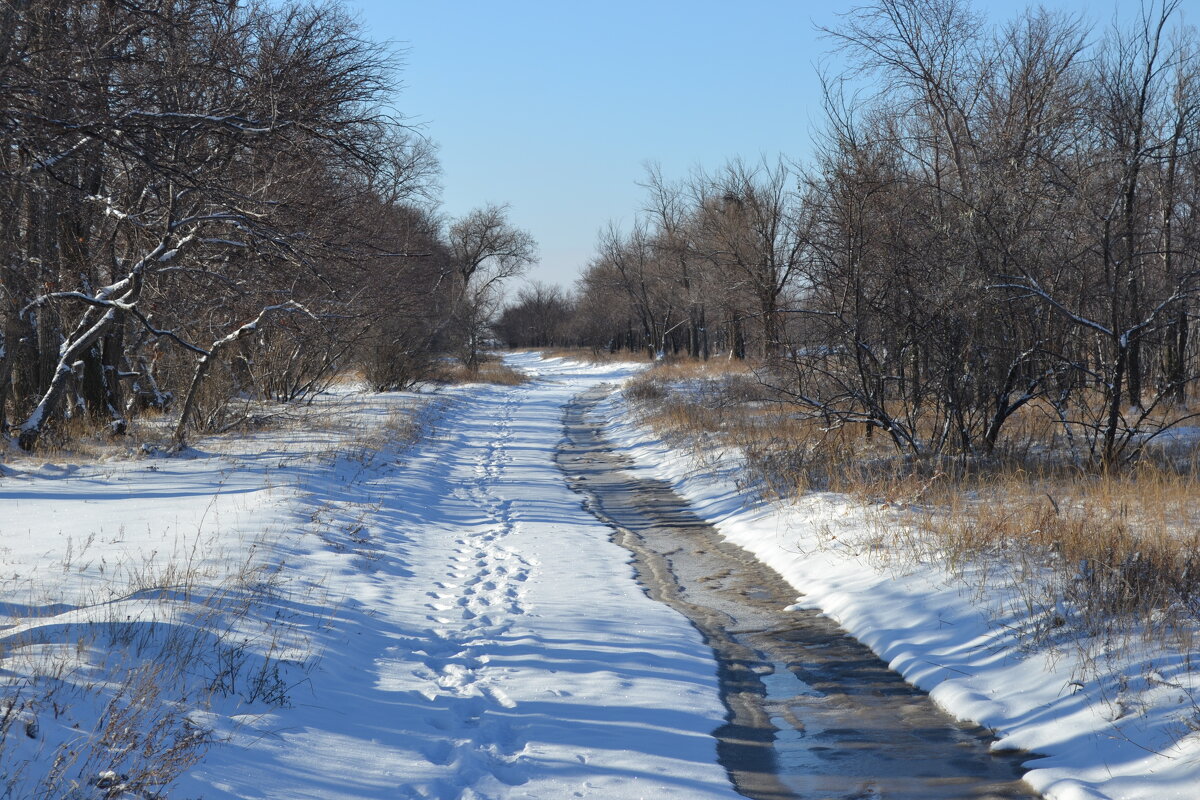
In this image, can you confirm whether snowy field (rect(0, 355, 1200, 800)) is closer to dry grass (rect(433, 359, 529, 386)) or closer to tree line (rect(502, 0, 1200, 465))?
tree line (rect(502, 0, 1200, 465))

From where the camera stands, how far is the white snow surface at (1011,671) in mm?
4297

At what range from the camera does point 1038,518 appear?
7676 mm

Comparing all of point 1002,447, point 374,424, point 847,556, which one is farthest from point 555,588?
point 374,424

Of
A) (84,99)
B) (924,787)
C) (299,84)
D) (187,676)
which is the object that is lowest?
(924,787)

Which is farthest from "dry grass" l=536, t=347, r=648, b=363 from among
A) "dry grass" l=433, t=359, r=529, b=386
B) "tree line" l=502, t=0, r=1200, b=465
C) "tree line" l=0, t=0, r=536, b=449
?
"tree line" l=502, t=0, r=1200, b=465

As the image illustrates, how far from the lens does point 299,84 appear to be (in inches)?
300

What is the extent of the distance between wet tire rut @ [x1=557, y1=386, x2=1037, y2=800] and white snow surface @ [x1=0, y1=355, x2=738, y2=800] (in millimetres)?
263

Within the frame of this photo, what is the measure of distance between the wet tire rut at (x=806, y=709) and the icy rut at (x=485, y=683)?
254mm

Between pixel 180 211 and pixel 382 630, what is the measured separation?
9048mm

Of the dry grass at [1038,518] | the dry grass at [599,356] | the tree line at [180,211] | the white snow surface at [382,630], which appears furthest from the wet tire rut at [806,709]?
the dry grass at [599,356]

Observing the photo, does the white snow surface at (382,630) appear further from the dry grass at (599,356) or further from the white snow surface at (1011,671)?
the dry grass at (599,356)

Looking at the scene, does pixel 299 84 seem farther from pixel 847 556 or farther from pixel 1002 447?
pixel 1002 447

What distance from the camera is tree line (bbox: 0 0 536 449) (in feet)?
19.9

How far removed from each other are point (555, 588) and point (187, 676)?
3.71 meters
